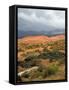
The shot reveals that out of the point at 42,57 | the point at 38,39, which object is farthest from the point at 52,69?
the point at 38,39

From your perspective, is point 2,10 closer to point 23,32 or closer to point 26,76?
point 23,32

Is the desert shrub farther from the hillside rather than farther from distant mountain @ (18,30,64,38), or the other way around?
distant mountain @ (18,30,64,38)

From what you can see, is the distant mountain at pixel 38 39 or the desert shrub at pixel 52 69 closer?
the distant mountain at pixel 38 39

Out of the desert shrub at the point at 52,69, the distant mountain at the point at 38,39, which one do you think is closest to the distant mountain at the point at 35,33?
the distant mountain at the point at 38,39

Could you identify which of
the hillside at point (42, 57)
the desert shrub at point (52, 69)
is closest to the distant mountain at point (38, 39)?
the hillside at point (42, 57)

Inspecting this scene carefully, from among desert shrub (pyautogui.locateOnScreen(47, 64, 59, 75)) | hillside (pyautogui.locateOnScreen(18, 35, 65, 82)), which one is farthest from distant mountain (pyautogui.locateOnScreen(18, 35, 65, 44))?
desert shrub (pyautogui.locateOnScreen(47, 64, 59, 75))

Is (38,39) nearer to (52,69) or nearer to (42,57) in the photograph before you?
(42,57)

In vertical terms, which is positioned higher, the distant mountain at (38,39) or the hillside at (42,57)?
the distant mountain at (38,39)

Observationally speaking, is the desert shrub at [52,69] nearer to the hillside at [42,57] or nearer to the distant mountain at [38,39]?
the hillside at [42,57]

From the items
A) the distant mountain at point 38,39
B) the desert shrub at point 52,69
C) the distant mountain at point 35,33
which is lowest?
the desert shrub at point 52,69

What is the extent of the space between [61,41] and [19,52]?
0.52m

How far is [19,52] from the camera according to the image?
11.6 feet
